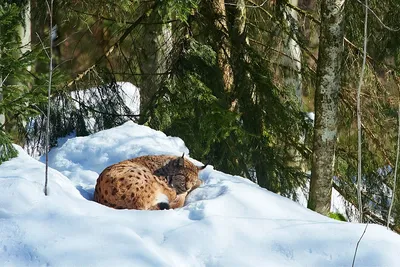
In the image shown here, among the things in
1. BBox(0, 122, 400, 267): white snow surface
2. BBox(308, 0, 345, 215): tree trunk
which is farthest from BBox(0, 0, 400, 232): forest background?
BBox(0, 122, 400, 267): white snow surface

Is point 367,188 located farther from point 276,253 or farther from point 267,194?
point 276,253

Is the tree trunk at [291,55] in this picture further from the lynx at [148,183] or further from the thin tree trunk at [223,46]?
the lynx at [148,183]

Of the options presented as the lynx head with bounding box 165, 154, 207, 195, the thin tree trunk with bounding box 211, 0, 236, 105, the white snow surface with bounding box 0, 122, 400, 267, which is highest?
the thin tree trunk with bounding box 211, 0, 236, 105

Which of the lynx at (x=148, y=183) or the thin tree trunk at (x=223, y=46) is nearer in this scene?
the lynx at (x=148, y=183)

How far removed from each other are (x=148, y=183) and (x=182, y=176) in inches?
12.4

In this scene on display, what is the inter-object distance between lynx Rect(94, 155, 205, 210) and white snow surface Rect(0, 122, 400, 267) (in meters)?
0.28

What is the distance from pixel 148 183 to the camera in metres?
3.96

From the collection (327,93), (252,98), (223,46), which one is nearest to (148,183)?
(327,93)

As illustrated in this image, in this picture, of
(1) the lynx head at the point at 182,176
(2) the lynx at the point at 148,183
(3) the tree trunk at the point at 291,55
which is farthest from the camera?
(3) the tree trunk at the point at 291,55

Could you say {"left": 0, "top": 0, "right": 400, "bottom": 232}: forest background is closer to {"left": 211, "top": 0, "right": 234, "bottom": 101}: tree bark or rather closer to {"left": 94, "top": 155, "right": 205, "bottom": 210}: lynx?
{"left": 211, "top": 0, "right": 234, "bottom": 101}: tree bark

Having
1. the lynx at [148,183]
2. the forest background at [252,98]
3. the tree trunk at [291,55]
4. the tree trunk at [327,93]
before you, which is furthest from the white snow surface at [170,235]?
the tree trunk at [291,55]

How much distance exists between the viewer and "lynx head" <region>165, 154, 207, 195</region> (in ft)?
13.8

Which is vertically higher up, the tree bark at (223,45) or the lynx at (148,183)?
the tree bark at (223,45)

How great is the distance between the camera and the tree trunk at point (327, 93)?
6.20 metres
